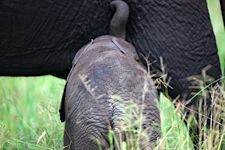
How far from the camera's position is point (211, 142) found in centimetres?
425

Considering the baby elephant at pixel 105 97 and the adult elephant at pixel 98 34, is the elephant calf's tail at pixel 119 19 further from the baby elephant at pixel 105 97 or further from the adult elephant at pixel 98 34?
the baby elephant at pixel 105 97

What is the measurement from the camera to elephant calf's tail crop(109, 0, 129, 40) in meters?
4.66

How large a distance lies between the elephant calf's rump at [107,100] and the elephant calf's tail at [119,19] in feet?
0.94

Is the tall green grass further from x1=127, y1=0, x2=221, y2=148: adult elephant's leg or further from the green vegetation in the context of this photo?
x1=127, y1=0, x2=221, y2=148: adult elephant's leg

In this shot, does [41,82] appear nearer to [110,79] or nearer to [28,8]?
[28,8]

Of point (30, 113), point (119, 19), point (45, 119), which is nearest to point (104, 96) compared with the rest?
point (119, 19)

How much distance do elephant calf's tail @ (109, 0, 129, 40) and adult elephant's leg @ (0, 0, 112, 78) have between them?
0.07m

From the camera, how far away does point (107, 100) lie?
409 cm

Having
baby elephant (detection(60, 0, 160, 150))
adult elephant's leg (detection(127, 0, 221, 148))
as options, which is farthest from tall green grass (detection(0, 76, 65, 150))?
adult elephant's leg (detection(127, 0, 221, 148))

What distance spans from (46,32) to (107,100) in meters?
0.79

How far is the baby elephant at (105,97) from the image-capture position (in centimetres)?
403

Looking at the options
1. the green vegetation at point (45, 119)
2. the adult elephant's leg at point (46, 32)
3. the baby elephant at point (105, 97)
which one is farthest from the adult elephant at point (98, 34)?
the baby elephant at point (105, 97)

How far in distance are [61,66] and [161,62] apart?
0.51 m

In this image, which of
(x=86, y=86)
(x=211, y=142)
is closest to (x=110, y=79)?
(x=86, y=86)
